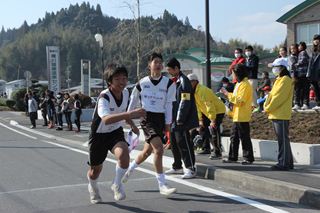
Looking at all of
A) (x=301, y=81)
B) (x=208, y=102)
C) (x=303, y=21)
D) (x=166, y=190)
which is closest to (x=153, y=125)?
(x=166, y=190)

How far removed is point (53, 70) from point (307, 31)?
18902mm

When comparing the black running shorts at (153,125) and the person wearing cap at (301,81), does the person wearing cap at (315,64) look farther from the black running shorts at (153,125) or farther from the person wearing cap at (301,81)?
the black running shorts at (153,125)

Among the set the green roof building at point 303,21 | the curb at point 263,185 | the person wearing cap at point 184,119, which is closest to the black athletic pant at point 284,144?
the curb at point 263,185

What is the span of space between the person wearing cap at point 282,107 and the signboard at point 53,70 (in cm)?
2687

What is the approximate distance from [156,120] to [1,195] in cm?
272

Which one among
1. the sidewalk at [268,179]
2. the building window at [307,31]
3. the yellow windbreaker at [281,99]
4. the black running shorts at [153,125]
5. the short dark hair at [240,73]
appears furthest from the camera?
the building window at [307,31]

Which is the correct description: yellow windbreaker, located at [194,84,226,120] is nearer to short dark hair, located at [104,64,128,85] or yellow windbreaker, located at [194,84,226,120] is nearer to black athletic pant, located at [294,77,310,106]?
short dark hair, located at [104,64,128,85]

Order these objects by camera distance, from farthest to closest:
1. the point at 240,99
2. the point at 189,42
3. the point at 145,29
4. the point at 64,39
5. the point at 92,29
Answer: the point at 92,29
the point at 64,39
the point at 189,42
the point at 145,29
the point at 240,99

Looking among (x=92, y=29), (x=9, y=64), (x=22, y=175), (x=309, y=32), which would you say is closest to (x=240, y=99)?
(x=22, y=175)

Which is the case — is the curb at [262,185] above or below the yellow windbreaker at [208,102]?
below

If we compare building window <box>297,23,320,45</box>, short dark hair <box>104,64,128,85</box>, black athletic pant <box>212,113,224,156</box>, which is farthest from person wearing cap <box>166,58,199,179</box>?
building window <box>297,23,320,45</box>

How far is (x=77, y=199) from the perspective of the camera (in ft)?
22.8

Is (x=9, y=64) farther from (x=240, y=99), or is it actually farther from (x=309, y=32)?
(x=240, y=99)

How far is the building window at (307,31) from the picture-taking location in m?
34.2
